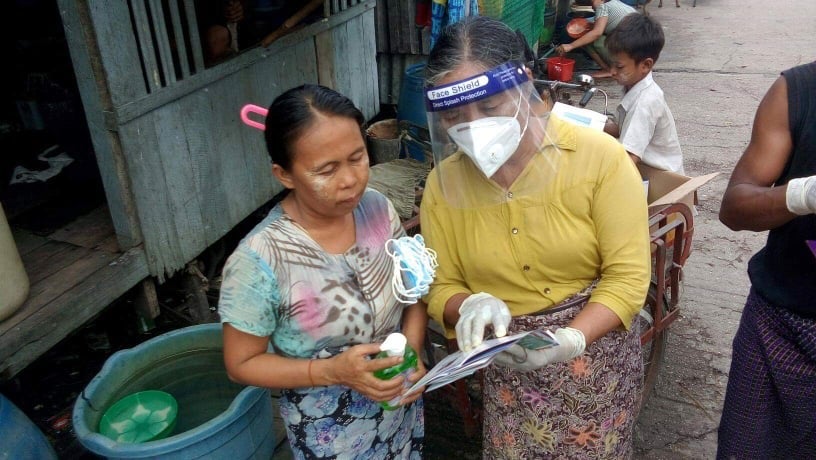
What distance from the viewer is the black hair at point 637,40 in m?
3.45

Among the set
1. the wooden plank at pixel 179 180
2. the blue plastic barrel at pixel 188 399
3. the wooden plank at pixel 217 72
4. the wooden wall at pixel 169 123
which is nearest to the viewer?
the blue plastic barrel at pixel 188 399

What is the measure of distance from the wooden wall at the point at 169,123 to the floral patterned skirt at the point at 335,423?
1885mm

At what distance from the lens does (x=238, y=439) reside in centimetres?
212

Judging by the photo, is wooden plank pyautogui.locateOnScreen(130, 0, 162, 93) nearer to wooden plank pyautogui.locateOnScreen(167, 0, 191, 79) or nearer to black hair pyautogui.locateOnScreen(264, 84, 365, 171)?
wooden plank pyautogui.locateOnScreen(167, 0, 191, 79)

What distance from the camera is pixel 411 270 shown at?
5.52 feet

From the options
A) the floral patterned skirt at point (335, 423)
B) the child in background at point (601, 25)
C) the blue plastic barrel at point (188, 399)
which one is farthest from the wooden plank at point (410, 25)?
the floral patterned skirt at point (335, 423)

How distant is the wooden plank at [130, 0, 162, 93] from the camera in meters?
3.06

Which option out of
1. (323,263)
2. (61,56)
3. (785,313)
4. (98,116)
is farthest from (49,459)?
(61,56)

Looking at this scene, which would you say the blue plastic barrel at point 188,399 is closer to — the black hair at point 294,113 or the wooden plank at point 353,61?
the black hair at point 294,113

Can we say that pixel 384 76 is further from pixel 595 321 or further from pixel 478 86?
pixel 595 321

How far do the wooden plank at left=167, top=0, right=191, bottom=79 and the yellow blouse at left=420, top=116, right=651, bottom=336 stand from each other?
2.28m

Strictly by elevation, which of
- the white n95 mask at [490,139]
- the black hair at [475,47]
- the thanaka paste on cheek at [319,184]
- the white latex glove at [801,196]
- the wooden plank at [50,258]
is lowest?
the wooden plank at [50,258]

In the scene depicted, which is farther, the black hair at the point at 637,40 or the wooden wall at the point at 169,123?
the black hair at the point at 637,40

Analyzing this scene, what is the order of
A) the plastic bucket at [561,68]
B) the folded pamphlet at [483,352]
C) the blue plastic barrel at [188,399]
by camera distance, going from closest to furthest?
the folded pamphlet at [483,352]
the blue plastic barrel at [188,399]
the plastic bucket at [561,68]
